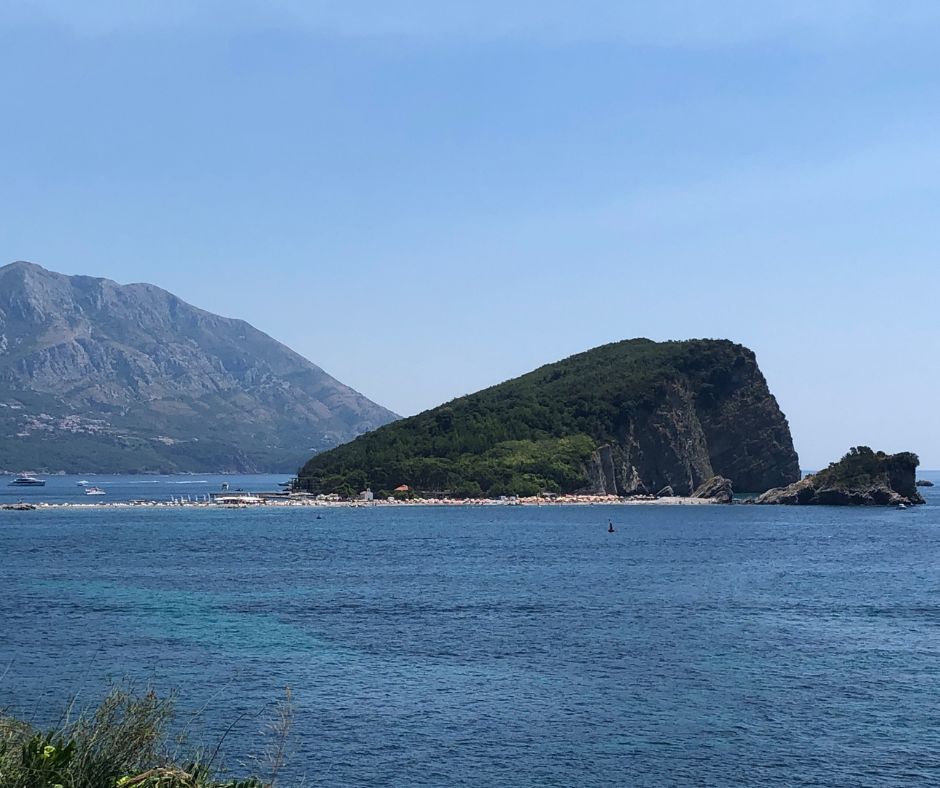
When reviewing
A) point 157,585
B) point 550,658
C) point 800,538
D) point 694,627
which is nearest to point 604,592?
point 694,627

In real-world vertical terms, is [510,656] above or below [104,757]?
below

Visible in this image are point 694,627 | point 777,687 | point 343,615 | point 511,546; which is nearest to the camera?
point 777,687

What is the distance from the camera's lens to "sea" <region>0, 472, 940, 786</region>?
38.0m

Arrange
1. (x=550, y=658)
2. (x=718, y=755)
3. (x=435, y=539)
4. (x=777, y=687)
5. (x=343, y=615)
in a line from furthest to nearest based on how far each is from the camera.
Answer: (x=435, y=539) < (x=343, y=615) < (x=550, y=658) < (x=777, y=687) < (x=718, y=755)

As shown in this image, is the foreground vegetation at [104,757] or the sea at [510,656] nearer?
the foreground vegetation at [104,757]

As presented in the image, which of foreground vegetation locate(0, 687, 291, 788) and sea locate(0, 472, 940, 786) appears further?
sea locate(0, 472, 940, 786)

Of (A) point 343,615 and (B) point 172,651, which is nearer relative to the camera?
(B) point 172,651

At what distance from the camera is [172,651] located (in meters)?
55.1

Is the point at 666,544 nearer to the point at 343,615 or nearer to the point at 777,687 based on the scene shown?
the point at 343,615

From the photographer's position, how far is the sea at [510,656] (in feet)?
125

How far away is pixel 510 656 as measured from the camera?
54125mm

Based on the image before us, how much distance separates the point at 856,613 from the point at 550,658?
2541cm

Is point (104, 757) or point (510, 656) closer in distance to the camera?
point (104, 757)

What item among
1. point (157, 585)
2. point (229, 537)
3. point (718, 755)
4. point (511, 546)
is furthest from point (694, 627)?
point (229, 537)
